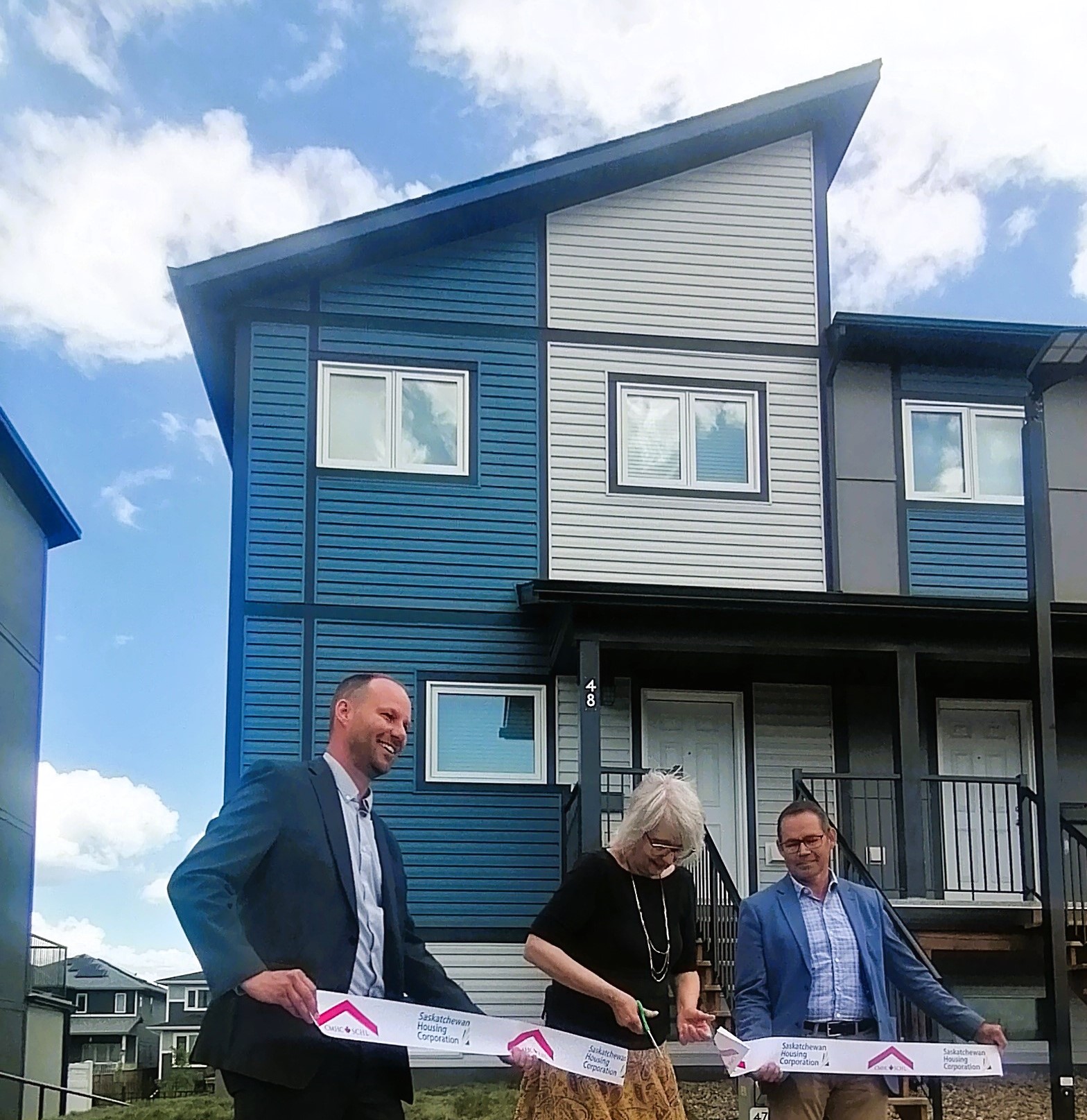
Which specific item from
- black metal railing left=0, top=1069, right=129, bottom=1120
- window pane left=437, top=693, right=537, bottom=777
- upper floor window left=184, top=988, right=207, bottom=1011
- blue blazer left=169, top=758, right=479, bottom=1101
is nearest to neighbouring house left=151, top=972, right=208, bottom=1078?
upper floor window left=184, top=988, right=207, bottom=1011

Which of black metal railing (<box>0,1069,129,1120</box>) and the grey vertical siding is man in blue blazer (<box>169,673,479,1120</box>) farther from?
the grey vertical siding

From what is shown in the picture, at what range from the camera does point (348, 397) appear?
1111cm

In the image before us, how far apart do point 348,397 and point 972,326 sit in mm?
4465

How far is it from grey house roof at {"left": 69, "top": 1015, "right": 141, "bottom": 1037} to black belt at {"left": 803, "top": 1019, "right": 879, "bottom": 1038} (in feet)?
13.5

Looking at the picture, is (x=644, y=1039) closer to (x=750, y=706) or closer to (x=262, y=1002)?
(x=262, y=1002)

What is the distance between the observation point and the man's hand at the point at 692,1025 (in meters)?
4.36

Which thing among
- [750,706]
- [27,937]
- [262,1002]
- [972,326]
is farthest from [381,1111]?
[972,326]

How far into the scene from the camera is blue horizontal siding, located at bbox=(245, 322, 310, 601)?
10.7 m

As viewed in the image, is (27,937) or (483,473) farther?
(483,473)

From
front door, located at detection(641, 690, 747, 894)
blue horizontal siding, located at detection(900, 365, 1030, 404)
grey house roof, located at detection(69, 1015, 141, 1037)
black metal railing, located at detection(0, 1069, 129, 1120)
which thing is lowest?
black metal railing, located at detection(0, 1069, 129, 1120)

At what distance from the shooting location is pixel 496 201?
37.4 ft

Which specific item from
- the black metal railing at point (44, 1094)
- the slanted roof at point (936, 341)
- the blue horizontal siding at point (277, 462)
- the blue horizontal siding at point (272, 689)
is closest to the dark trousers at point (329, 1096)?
the black metal railing at point (44, 1094)

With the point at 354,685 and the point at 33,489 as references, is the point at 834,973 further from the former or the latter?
the point at 33,489

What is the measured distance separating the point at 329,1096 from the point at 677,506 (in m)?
8.00
